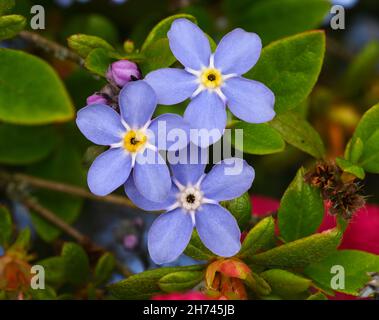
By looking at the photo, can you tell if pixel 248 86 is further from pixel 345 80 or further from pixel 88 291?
pixel 345 80

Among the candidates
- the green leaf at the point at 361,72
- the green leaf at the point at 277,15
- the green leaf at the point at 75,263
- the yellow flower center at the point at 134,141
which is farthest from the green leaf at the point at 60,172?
the green leaf at the point at 361,72

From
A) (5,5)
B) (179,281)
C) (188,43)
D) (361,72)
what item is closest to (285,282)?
(179,281)

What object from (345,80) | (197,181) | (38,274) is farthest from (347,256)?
(345,80)

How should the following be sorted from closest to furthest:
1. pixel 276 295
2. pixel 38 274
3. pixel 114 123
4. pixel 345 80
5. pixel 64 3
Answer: pixel 114 123 < pixel 276 295 < pixel 38 274 < pixel 64 3 < pixel 345 80

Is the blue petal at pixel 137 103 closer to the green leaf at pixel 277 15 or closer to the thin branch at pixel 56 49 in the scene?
the thin branch at pixel 56 49

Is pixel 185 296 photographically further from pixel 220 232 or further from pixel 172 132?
pixel 172 132

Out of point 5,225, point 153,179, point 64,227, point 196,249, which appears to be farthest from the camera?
point 64,227

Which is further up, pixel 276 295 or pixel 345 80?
pixel 345 80
